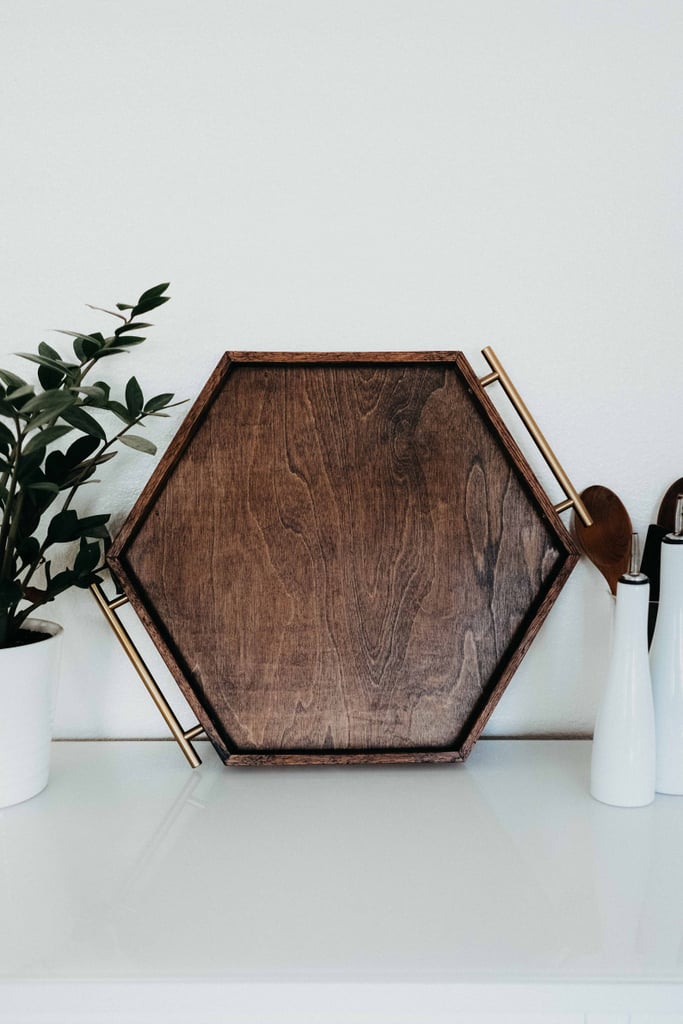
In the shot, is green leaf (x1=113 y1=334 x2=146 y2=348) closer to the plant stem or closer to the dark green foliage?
the dark green foliage

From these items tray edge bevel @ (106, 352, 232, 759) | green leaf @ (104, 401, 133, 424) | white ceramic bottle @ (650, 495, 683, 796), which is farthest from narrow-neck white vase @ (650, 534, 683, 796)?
green leaf @ (104, 401, 133, 424)

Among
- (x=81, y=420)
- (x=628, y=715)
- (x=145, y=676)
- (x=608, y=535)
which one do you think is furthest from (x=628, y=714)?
(x=81, y=420)

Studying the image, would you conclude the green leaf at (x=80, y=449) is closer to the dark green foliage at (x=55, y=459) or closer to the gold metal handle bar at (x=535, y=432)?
the dark green foliage at (x=55, y=459)

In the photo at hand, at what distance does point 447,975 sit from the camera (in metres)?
0.63

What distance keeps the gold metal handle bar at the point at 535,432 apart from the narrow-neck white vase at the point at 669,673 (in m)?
0.12

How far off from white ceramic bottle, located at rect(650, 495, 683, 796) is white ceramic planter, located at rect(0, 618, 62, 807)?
0.67 meters

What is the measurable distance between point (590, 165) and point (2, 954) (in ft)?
3.36

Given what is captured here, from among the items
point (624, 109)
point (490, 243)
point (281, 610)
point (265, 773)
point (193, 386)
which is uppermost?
point (624, 109)

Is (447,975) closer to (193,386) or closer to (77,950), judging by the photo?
(77,950)

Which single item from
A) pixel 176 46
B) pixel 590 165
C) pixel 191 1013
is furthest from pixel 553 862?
pixel 176 46

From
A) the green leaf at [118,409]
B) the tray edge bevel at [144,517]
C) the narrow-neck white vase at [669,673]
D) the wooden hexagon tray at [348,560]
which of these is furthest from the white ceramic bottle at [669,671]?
the green leaf at [118,409]

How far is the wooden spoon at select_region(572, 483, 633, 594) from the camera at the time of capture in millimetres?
1021

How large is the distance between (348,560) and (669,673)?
1.26ft

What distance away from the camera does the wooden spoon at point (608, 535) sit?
3.35ft
